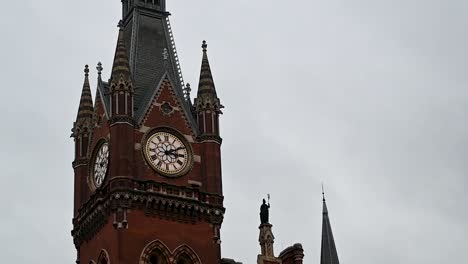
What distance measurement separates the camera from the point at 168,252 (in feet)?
251

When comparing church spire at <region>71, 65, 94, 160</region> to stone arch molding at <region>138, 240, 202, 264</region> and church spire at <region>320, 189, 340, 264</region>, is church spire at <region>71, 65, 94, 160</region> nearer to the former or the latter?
stone arch molding at <region>138, 240, 202, 264</region>

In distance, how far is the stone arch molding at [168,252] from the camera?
75.7 m

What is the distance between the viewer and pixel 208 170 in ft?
264

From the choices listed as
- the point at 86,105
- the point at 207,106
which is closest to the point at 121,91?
the point at 86,105

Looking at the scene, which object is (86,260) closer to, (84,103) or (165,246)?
(165,246)

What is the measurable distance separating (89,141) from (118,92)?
5358mm

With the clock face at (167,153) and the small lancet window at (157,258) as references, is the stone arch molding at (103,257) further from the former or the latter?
the clock face at (167,153)

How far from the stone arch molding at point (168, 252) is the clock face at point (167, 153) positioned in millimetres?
4957

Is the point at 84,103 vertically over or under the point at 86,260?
over

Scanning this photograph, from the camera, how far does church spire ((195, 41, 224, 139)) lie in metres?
82.1

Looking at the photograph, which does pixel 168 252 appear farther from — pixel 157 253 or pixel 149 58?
pixel 149 58

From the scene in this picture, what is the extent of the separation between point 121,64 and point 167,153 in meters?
6.62

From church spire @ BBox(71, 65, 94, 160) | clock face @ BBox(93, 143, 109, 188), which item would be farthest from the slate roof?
clock face @ BBox(93, 143, 109, 188)

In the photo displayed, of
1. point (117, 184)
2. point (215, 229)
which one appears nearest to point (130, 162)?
point (117, 184)
